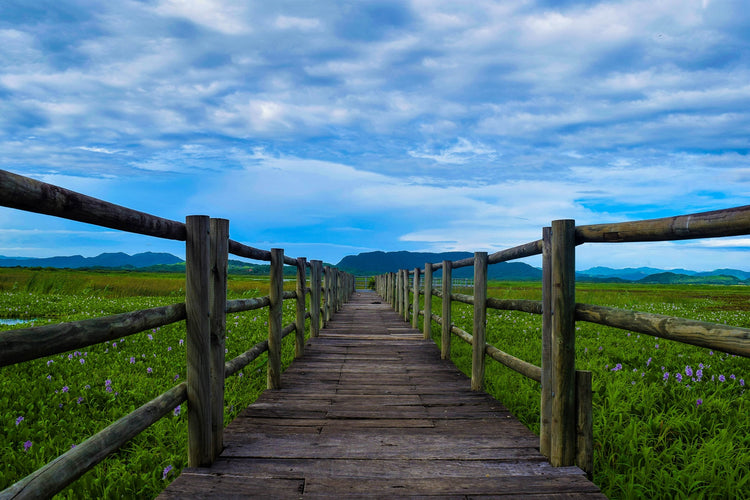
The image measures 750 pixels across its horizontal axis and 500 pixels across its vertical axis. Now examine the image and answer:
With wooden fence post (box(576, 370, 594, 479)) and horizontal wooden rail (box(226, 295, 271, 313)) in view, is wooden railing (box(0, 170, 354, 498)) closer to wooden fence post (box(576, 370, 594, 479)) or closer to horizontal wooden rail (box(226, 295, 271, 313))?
horizontal wooden rail (box(226, 295, 271, 313))

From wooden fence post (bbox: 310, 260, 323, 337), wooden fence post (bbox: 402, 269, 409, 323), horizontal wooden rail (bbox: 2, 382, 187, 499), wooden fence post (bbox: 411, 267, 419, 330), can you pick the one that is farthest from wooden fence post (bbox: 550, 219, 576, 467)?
wooden fence post (bbox: 402, 269, 409, 323)

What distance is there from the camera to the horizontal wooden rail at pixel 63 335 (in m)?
1.34

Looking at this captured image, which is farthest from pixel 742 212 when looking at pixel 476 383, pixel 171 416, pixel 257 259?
pixel 171 416

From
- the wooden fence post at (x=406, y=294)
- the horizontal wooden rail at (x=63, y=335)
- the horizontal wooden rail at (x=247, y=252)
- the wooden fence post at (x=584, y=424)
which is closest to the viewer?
the horizontal wooden rail at (x=63, y=335)

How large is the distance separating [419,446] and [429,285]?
179 inches

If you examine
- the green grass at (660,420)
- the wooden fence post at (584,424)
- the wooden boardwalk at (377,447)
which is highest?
the wooden fence post at (584,424)

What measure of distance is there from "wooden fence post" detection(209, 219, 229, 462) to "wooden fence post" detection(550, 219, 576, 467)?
2191mm

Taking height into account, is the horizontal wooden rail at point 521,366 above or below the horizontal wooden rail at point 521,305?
below

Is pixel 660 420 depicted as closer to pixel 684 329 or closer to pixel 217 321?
pixel 684 329

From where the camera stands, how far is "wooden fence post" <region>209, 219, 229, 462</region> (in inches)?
109

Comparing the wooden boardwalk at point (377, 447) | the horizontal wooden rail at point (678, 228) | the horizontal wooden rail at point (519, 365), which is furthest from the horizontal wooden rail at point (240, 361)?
the horizontal wooden rail at point (678, 228)

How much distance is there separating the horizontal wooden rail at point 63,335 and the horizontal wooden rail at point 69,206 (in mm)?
418

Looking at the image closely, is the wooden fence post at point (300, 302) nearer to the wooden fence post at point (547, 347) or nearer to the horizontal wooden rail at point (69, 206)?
the horizontal wooden rail at point (69, 206)

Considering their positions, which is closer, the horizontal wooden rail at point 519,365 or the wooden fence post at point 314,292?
the horizontal wooden rail at point 519,365
